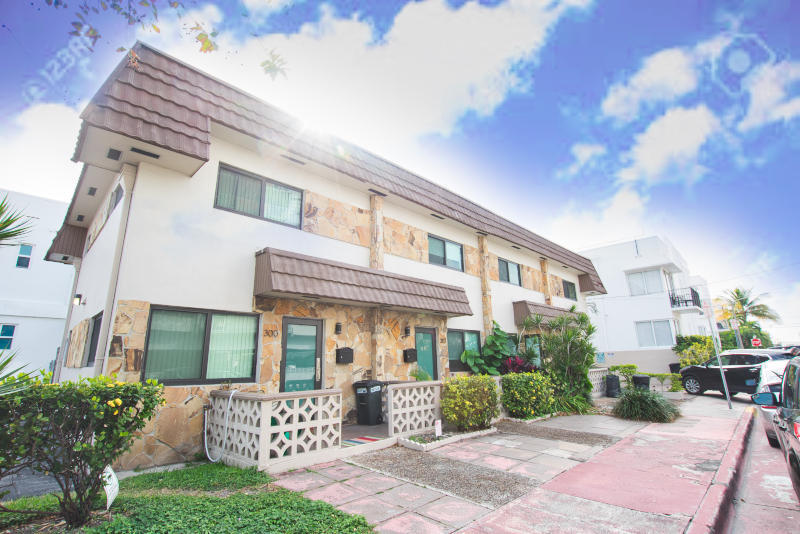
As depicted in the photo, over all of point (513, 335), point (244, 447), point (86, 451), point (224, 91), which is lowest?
point (244, 447)

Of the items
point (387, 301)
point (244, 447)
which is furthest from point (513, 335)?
point (244, 447)

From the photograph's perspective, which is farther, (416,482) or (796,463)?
(416,482)

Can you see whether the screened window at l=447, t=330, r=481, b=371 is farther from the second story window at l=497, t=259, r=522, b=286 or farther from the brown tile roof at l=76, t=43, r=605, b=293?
the brown tile roof at l=76, t=43, r=605, b=293

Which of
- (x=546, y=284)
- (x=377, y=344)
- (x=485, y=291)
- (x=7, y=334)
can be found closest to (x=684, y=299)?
(x=546, y=284)

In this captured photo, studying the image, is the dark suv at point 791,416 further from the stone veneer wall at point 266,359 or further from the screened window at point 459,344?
the screened window at point 459,344

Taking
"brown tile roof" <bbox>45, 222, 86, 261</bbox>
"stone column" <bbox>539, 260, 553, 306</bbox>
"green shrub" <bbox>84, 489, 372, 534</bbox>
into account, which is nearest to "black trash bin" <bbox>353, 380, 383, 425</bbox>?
"green shrub" <bbox>84, 489, 372, 534</bbox>

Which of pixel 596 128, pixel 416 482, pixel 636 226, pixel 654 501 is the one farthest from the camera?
pixel 636 226

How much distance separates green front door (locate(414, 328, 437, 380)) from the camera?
1031cm

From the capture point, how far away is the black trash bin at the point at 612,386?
14.4 metres

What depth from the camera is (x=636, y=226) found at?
26031mm

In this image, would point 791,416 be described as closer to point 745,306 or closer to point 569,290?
point 569,290

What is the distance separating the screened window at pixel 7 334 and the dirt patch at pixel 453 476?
17661 mm

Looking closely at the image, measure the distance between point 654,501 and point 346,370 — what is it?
6.00m

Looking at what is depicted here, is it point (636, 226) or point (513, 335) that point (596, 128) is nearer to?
point (513, 335)
